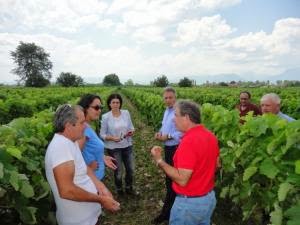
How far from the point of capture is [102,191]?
12.6ft

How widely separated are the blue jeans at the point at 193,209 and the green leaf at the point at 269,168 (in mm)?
867

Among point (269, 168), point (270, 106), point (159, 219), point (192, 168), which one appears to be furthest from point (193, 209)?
point (270, 106)

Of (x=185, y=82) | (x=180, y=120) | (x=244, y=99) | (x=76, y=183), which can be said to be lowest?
(x=185, y=82)

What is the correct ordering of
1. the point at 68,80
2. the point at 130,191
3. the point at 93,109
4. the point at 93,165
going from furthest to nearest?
the point at 68,80
the point at 130,191
the point at 93,109
the point at 93,165

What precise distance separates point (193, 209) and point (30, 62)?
114891mm

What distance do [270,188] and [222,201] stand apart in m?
2.75

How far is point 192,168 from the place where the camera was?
3564 millimetres

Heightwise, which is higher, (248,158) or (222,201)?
(248,158)

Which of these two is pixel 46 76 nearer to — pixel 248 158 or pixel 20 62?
pixel 20 62

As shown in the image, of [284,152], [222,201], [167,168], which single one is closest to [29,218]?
[167,168]

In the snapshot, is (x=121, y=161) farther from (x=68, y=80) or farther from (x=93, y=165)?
(x=68, y=80)

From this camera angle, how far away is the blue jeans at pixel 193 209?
3.74 meters

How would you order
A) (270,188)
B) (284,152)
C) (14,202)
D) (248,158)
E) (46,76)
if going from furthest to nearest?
(46,76)
(248,158)
(270,188)
(284,152)
(14,202)

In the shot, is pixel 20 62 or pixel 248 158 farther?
pixel 20 62
